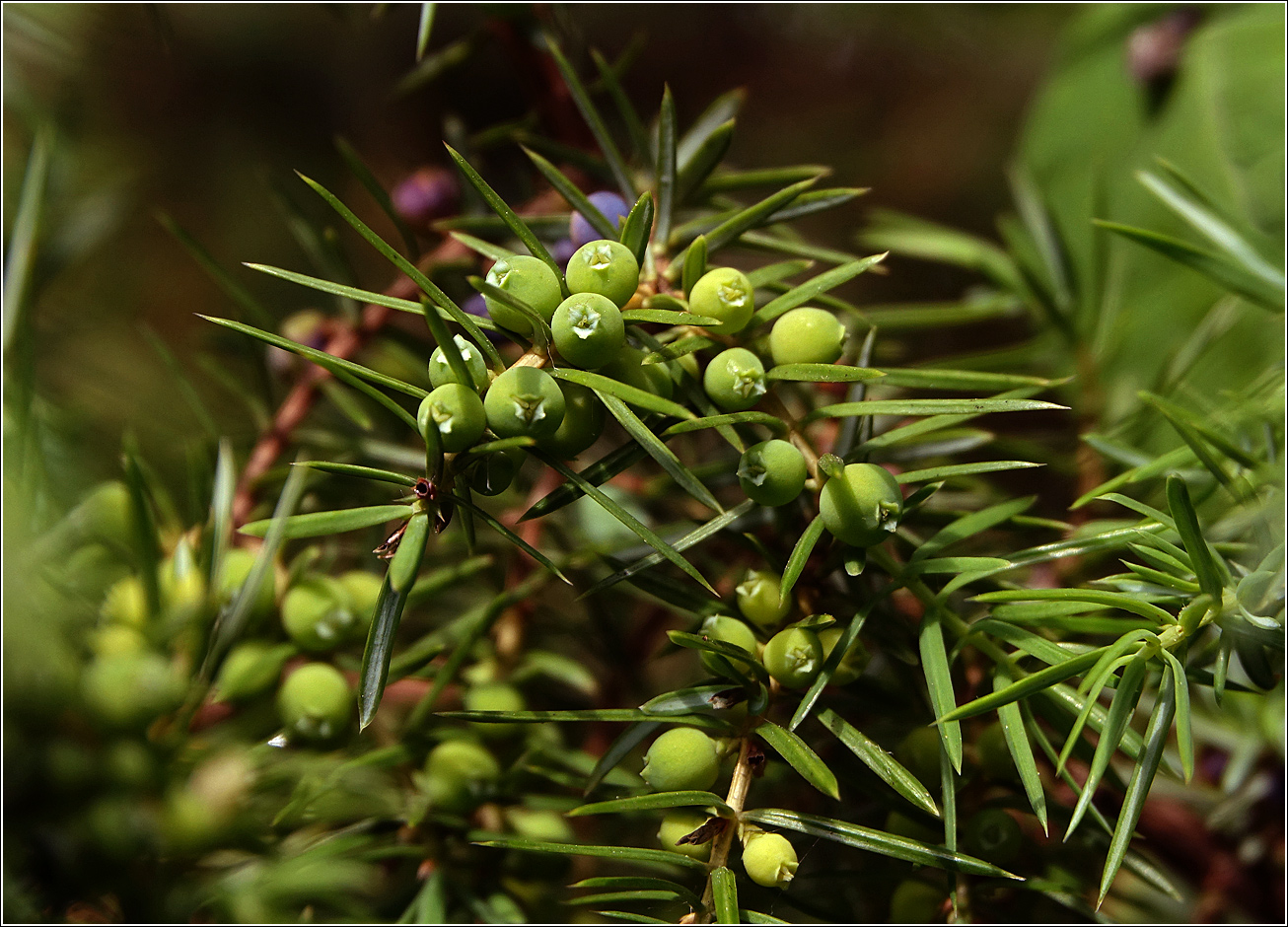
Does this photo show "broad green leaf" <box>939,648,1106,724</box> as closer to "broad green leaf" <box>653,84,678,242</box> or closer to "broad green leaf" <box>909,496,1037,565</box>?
"broad green leaf" <box>909,496,1037,565</box>

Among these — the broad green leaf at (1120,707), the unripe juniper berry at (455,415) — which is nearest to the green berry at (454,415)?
the unripe juniper berry at (455,415)

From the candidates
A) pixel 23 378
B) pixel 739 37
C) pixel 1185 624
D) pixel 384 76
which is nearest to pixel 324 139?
pixel 384 76

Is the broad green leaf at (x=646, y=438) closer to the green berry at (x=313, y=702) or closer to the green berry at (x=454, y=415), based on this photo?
the green berry at (x=454, y=415)

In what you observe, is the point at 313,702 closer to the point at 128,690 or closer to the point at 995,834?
the point at 128,690

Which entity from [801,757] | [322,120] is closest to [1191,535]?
[801,757]

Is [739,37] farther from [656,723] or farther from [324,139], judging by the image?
[656,723]

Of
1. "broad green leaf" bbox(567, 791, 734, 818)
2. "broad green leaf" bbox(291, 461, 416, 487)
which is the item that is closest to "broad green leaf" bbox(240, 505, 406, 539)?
"broad green leaf" bbox(291, 461, 416, 487)
